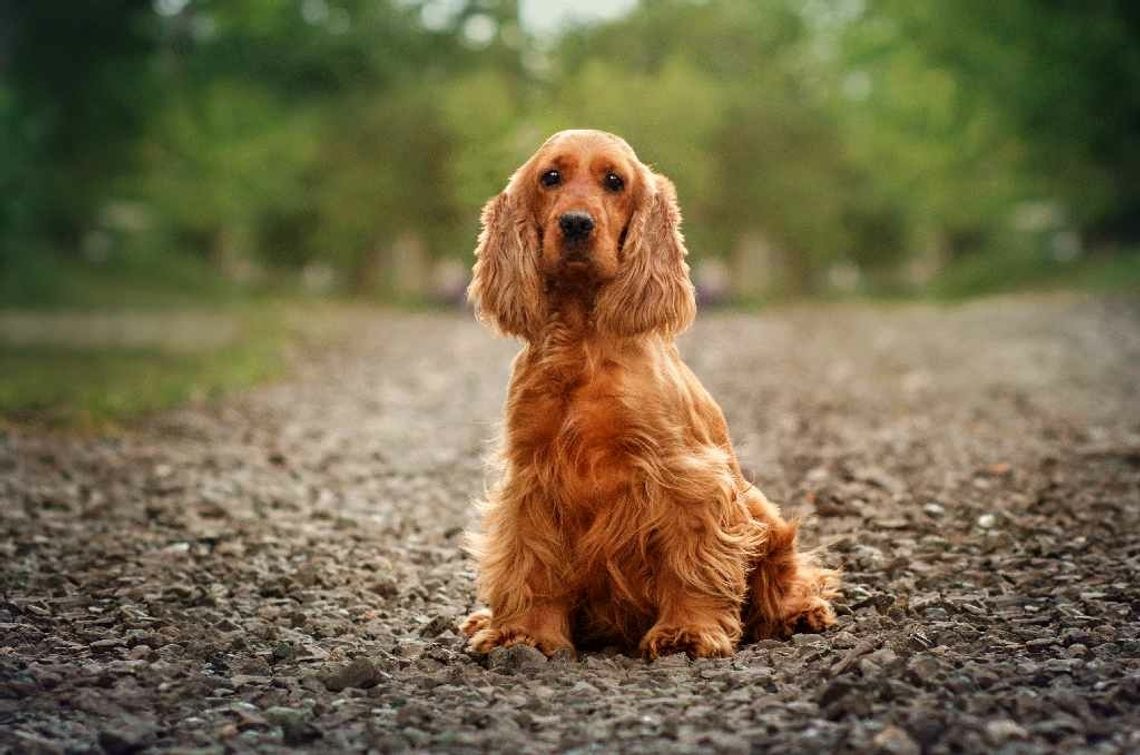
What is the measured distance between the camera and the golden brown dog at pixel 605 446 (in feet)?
12.5

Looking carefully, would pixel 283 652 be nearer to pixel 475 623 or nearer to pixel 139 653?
pixel 139 653

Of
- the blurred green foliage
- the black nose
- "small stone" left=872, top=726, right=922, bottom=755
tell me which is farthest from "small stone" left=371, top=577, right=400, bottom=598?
the blurred green foliage

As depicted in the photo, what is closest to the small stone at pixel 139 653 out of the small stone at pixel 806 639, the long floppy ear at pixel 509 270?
the long floppy ear at pixel 509 270

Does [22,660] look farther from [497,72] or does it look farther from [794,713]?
[497,72]

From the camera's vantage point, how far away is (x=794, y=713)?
313cm

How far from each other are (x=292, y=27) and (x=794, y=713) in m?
34.5

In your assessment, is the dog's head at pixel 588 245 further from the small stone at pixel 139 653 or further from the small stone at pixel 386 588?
the small stone at pixel 139 653

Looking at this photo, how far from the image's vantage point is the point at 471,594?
491 cm

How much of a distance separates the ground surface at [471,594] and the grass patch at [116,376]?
549 mm

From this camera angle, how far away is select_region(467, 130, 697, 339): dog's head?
3.87 m

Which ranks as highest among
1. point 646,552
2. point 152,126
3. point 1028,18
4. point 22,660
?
point 1028,18

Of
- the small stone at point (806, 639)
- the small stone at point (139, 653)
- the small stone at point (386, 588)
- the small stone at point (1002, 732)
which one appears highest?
the small stone at point (1002, 732)

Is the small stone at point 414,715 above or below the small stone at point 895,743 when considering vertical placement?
below

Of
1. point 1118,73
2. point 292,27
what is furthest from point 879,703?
point 292,27
